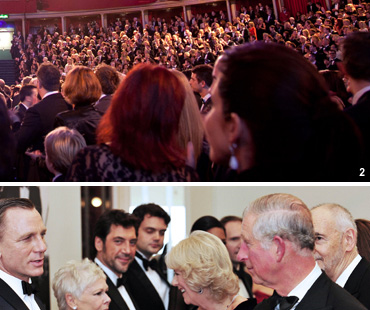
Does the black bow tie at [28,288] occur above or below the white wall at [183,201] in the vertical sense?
below

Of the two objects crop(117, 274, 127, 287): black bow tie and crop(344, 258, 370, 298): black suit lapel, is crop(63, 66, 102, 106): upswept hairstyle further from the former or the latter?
crop(344, 258, 370, 298): black suit lapel

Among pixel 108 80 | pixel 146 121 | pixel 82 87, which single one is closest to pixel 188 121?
pixel 146 121

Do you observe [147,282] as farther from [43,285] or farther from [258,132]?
[258,132]

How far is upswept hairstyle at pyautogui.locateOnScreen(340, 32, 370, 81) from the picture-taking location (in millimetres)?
2340

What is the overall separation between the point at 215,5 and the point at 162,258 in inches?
118

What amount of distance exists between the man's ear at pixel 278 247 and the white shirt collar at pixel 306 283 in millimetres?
100

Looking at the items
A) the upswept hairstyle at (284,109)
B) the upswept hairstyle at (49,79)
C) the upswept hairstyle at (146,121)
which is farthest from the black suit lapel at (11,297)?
the upswept hairstyle at (49,79)

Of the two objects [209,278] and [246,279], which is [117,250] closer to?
[209,278]

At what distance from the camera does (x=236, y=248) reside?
6.89 ft

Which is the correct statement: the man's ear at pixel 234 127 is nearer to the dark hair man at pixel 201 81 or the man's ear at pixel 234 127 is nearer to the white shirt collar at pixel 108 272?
the white shirt collar at pixel 108 272

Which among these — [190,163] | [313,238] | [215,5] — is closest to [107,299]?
[190,163]

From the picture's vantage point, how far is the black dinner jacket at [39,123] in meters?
3.23

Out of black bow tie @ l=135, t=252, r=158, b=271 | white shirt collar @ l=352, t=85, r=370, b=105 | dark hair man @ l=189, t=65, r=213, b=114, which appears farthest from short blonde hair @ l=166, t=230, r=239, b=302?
dark hair man @ l=189, t=65, r=213, b=114

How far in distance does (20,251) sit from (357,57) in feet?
4.71
